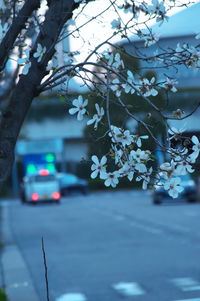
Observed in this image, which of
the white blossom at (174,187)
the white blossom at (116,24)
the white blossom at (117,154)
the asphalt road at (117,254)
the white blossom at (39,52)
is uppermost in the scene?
the white blossom at (116,24)

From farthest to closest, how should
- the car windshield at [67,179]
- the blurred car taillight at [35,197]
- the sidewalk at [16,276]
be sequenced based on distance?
the car windshield at [67,179] < the blurred car taillight at [35,197] < the sidewalk at [16,276]

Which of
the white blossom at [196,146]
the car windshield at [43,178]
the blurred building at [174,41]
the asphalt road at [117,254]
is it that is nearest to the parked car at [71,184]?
the car windshield at [43,178]

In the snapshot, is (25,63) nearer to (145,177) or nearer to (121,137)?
(121,137)

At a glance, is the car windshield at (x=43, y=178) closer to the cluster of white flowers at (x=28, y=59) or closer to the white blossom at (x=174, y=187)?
the cluster of white flowers at (x=28, y=59)

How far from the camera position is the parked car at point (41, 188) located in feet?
145

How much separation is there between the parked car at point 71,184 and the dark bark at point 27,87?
46.0m

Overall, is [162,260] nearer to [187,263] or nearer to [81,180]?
[187,263]

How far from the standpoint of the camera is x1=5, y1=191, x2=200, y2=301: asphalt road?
11750mm

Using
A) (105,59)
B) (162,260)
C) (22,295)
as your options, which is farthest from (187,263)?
(105,59)

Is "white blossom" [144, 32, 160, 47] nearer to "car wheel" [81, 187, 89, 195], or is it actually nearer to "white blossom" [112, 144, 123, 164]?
"white blossom" [112, 144, 123, 164]

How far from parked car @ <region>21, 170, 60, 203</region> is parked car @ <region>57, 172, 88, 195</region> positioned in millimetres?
5946

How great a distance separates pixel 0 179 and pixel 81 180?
49.4 metres

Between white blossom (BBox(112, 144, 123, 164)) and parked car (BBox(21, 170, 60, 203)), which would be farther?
parked car (BBox(21, 170, 60, 203))

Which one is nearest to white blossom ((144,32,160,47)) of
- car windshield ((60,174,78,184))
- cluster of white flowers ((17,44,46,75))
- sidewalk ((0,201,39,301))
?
cluster of white flowers ((17,44,46,75))
